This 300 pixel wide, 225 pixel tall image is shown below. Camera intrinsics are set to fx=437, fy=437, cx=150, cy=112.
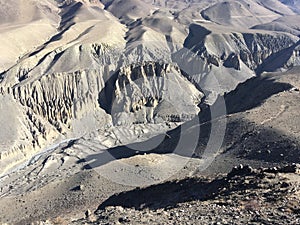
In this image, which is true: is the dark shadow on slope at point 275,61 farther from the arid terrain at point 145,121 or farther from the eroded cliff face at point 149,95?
the eroded cliff face at point 149,95

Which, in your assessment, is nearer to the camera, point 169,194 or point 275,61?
point 169,194

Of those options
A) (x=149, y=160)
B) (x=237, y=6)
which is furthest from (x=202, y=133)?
(x=237, y=6)

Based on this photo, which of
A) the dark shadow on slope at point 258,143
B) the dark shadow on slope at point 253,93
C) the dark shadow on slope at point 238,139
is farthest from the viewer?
the dark shadow on slope at point 253,93

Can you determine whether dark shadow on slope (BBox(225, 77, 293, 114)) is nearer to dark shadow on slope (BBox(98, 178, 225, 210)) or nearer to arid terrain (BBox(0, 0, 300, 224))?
arid terrain (BBox(0, 0, 300, 224))

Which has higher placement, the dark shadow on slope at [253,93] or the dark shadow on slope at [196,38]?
the dark shadow on slope at [253,93]

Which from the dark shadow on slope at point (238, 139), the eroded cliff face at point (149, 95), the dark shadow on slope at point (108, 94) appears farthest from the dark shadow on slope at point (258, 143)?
the dark shadow on slope at point (108, 94)

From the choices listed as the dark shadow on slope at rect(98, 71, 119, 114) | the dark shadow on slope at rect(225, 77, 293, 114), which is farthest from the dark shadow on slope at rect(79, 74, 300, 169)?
the dark shadow on slope at rect(98, 71, 119, 114)

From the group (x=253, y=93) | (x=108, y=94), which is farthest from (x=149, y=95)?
(x=253, y=93)

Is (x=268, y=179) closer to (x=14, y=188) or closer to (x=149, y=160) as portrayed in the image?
(x=149, y=160)

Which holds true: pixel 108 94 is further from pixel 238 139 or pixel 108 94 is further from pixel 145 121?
pixel 238 139

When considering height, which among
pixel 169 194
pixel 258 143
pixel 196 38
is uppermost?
pixel 169 194
